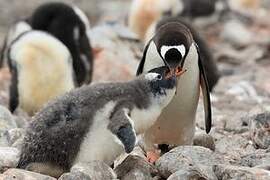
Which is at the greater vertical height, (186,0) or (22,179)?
(22,179)

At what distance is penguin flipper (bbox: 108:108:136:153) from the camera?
14.5ft

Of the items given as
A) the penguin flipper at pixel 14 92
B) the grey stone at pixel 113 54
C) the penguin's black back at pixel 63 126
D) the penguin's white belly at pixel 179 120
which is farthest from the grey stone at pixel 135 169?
the grey stone at pixel 113 54

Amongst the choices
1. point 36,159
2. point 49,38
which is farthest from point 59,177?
point 49,38

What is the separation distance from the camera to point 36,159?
452cm

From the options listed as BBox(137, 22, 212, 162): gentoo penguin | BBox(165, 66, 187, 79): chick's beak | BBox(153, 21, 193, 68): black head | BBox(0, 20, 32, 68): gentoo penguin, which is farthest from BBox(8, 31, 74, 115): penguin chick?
BBox(165, 66, 187, 79): chick's beak

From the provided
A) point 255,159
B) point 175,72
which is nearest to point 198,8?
point 175,72

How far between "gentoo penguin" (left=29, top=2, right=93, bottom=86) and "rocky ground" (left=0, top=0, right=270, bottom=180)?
32.2 inches

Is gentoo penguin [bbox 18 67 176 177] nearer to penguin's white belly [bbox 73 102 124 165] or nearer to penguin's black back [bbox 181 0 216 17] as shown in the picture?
penguin's white belly [bbox 73 102 124 165]

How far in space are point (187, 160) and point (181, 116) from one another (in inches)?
45.4

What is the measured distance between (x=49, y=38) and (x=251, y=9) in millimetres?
8807

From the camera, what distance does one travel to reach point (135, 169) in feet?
14.9

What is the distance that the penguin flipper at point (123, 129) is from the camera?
4.41 m

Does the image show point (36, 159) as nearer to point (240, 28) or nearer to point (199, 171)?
point (199, 171)

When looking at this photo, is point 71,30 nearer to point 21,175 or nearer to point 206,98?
point 206,98
